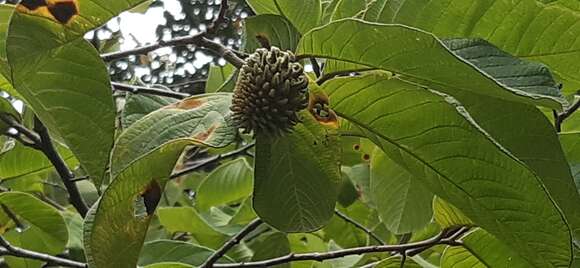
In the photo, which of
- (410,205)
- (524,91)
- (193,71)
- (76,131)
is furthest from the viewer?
(193,71)

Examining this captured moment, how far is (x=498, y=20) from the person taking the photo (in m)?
0.64

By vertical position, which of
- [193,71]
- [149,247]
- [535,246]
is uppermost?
[535,246]

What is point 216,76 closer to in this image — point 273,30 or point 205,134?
point 273,30

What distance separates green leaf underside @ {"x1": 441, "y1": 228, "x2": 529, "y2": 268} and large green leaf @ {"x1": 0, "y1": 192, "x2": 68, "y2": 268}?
23.8 inches

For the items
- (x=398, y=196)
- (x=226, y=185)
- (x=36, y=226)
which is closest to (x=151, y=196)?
(x=398, y=196)

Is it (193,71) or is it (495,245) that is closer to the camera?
(495,245)

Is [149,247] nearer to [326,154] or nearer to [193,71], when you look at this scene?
[326,154]

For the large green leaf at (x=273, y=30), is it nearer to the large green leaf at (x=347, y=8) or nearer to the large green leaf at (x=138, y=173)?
the large green leaf at (x=347, y=8)

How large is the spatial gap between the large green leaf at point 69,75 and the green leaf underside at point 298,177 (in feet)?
0.39

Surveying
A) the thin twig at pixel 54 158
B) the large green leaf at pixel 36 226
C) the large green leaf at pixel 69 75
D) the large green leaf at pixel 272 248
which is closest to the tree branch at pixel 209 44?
the large green leaf at pixel 69 75

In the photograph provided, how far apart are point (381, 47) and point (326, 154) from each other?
0.13 metres

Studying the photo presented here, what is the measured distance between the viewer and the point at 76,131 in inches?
25.3

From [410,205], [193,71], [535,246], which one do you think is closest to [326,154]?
[535,246]

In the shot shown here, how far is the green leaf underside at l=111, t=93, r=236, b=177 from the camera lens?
0.57 m
